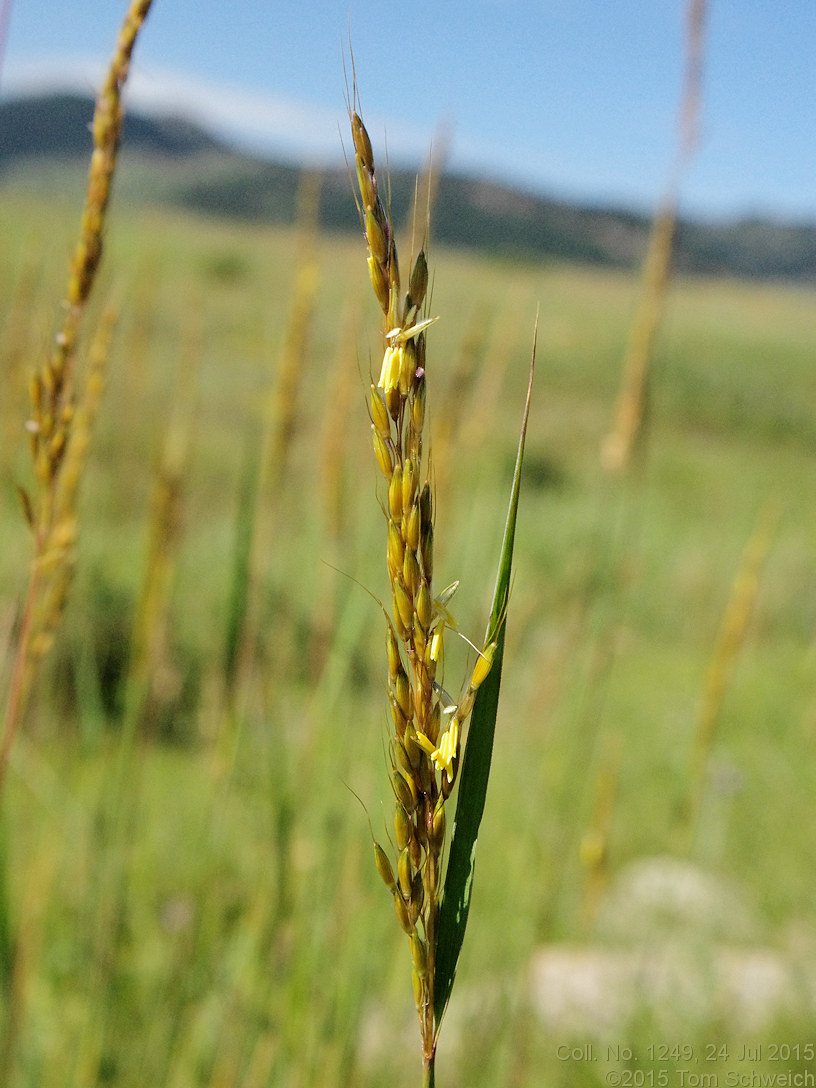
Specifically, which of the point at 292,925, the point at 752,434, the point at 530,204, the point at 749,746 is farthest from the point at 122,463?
the point at 530,204

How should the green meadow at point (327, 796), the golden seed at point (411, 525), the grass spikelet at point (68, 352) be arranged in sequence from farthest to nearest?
the green meadow at point (327, 796) → the grass spikelet at point (68, 352) → the golden seed at point (411, 525)

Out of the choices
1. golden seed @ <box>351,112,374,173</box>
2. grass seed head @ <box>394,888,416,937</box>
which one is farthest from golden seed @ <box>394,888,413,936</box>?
golden seed @ <box>351,112,374,173</box>

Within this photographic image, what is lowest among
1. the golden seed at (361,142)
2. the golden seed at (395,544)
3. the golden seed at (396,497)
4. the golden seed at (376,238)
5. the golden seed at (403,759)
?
the golden seed at (403,759)

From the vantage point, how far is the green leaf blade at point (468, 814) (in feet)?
1.30

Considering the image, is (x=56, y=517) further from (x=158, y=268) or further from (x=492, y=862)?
(x=492, y=862)

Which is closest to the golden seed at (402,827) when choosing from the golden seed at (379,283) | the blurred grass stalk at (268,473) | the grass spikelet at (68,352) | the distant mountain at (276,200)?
the golden seed at (379,283)

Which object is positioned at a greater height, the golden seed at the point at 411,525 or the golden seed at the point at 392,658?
the golden seed at the point at 411,525

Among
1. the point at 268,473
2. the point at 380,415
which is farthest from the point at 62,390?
the point at 268,473

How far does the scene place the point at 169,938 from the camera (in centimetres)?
221

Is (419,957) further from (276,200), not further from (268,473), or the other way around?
(276,200)

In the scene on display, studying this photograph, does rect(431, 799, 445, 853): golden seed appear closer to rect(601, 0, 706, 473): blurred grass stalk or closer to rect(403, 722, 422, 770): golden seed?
rect(403, 722, 422, 770): golden seed

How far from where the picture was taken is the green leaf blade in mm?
395

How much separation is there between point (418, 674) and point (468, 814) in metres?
0.09

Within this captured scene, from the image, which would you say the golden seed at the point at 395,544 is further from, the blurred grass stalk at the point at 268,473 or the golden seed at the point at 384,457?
the blurred grass stalk at the point at 268,473
